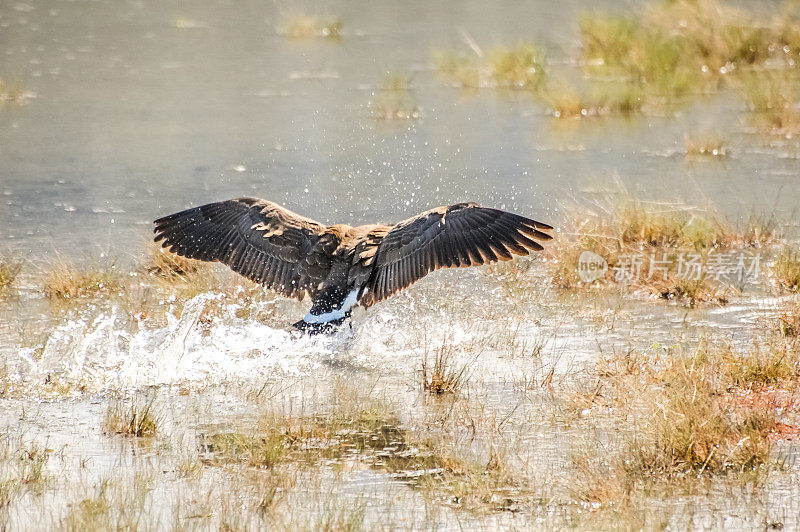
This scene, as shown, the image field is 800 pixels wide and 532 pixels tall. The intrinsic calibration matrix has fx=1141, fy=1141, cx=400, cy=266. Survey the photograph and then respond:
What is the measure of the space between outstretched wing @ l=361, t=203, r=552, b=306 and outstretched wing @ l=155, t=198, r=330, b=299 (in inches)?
29.8

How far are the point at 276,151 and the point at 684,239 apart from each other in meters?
6.53

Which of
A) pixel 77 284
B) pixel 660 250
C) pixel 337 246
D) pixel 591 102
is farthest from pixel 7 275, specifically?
pixel 591 102

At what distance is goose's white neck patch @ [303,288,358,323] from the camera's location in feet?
26.8

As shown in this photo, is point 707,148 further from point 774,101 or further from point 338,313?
point 338,313

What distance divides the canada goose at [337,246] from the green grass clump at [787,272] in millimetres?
2131

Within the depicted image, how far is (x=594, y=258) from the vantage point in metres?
9.65

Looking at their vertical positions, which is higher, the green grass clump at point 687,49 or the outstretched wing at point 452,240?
the green grass clump at point 687,49

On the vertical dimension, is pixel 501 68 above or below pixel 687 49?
below

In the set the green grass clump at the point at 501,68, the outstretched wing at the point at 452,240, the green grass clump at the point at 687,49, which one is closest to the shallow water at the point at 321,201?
the green grass clump at the point at 501,68

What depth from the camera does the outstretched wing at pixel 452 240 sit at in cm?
775

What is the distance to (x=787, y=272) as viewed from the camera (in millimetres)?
8984

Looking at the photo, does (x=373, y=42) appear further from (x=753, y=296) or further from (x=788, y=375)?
(x=788, y=375)

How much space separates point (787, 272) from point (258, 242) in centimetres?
414

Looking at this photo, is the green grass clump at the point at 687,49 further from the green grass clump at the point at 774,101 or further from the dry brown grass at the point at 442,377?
the dry brown grass at the point at 442,377
